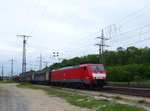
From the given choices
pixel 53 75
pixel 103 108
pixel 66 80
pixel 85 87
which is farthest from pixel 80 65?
pixel 103 108

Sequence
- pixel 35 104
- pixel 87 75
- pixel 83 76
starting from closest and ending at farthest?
pixel 35 104
pixel 87 75
pixel 83 76

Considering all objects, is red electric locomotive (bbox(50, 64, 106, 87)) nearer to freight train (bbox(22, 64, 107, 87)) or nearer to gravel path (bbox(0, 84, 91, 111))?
freight train (bbox(22, 64, 107, 87))

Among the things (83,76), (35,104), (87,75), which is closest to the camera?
(35,104)

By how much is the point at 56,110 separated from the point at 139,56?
297 feet

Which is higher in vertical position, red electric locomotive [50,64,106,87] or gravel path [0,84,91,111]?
red electric locomotive [50,64,106,87]

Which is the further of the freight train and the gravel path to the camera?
the freight train

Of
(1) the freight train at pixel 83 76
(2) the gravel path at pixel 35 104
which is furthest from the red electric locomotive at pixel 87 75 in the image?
(2) the gravel path at pixel 35 104

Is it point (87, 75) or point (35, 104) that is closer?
point (35, 104)

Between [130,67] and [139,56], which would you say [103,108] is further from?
[139,56]

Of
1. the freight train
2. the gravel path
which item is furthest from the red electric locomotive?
the gravel path

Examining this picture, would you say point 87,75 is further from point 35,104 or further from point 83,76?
point 35,104

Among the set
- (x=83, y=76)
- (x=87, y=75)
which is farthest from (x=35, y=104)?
(x=83, y=76)

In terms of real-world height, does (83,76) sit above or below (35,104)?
above

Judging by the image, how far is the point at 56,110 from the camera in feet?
65.1
